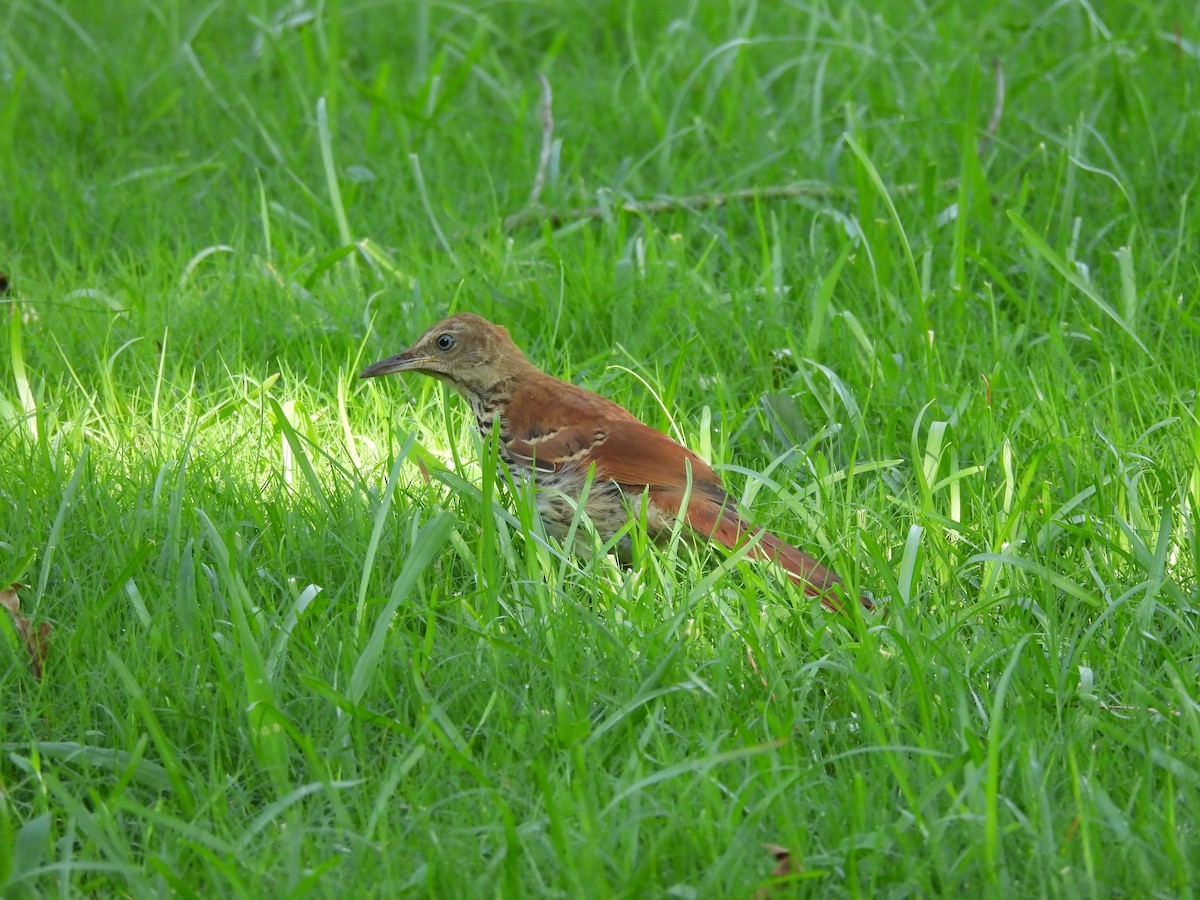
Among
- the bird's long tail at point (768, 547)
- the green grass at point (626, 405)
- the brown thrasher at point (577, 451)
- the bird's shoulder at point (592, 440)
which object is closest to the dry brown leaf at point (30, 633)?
the green grass at point (626, 405)

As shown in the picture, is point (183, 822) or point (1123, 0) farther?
point (1123, 0)

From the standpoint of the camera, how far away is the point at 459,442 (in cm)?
445

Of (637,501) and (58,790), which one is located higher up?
(58,790)

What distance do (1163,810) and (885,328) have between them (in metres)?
2.42

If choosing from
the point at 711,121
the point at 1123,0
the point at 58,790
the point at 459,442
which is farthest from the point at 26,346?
the point at 1123,0

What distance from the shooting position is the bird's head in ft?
14.1

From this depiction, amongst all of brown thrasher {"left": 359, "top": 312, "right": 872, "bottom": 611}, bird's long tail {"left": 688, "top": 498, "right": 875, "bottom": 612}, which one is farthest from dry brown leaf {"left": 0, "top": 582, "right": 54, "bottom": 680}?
bird's long tail {"left": 688, "top": 498, "right": 875, "bottom": 612}

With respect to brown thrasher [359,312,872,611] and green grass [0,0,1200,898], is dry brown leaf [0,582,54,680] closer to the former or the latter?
green grass [0,0,1200,898]

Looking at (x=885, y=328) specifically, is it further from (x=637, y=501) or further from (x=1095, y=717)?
(x=1095, y=717)

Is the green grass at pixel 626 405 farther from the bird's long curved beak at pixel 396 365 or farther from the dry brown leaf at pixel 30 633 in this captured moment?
the bird's long curved beak at pixel 396 365

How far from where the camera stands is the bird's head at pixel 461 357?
14.1 ft

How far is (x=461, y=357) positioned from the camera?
4.31 metres

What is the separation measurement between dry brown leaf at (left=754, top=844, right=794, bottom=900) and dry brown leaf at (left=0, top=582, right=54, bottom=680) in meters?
1.62

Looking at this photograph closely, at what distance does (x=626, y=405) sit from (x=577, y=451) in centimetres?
54
